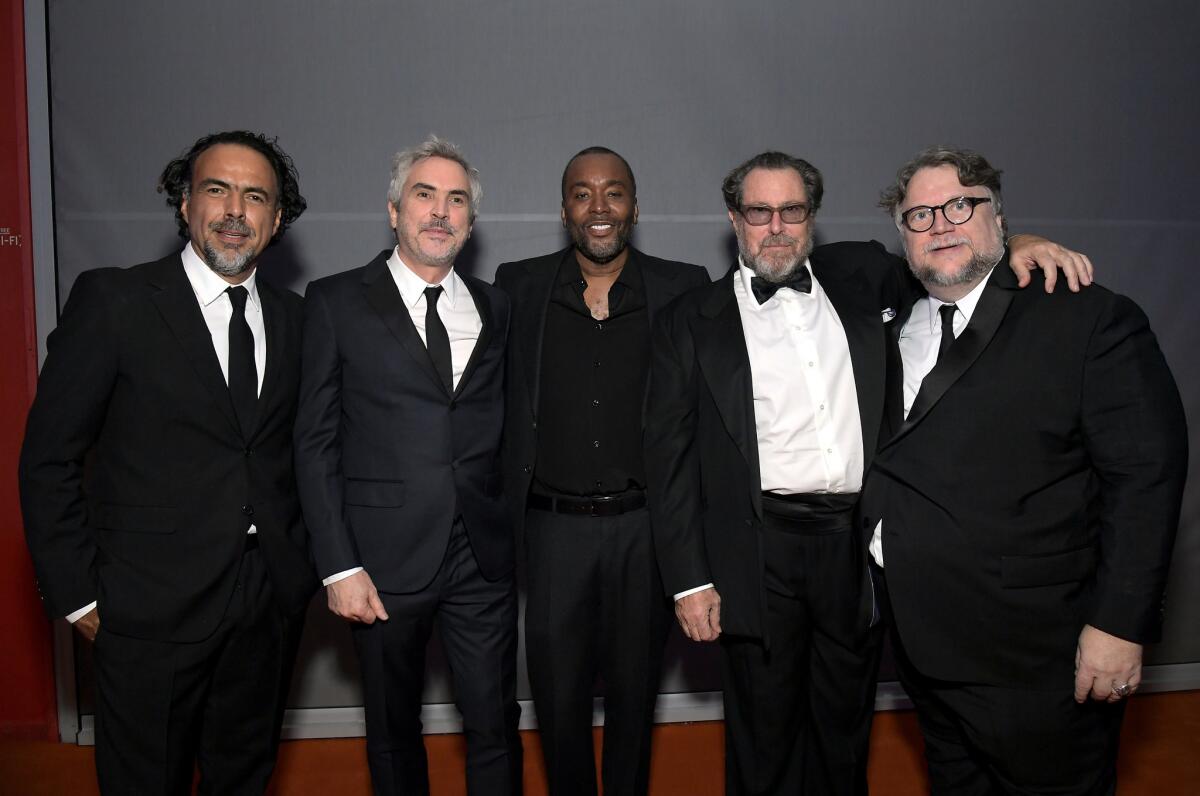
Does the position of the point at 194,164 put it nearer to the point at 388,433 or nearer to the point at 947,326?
the point at 388,433

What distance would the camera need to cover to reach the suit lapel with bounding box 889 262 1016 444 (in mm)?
2105

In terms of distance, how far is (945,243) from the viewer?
2215 millimetres

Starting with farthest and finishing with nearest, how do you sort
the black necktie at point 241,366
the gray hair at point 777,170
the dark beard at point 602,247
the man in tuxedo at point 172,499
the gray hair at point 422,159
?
1. the dark beard at point 602,247
2. the gray hair at point 422,159
3. the gray hair at point 777,170
4. the black necktie at point 241,366
5. the man in tuxedo at point 172,499

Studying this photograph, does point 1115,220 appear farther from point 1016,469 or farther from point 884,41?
point 1016,469

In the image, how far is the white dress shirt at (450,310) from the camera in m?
2.51

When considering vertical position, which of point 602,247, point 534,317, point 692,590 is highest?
point 602,247

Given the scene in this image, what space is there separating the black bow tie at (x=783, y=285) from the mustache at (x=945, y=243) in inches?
13.5

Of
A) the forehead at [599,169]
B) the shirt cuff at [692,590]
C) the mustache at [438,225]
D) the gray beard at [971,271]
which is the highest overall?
the forehead at [599,169]

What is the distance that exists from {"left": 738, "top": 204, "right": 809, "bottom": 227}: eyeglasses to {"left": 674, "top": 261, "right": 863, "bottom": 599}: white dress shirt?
27 cm

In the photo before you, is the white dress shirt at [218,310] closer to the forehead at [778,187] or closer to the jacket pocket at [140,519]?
the jacket pocket at [140,519]

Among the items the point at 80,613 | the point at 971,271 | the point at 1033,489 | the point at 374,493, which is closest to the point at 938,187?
the point at 971,271

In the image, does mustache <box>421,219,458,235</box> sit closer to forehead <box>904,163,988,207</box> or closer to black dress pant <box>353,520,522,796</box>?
black dress pant <box>353,520,522,796</box>

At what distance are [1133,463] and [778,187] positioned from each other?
118 centimetres

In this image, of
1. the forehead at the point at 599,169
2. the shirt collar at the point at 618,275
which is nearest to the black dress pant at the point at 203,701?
the shirt collar at the point at 618,275
